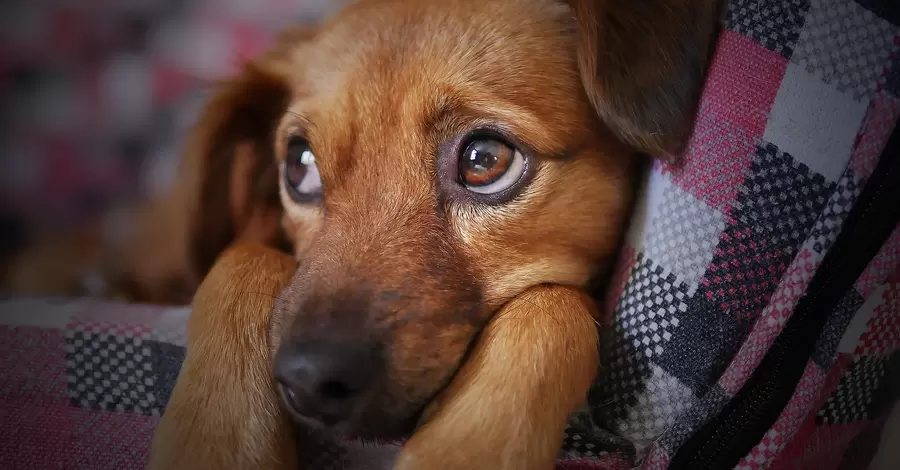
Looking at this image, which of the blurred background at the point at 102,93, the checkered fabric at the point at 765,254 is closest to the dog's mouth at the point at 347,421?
the checkered fabric at the point at 765,254

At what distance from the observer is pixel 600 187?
3.90 feet

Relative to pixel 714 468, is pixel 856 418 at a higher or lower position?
higher

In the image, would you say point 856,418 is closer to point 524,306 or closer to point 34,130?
point 524,306

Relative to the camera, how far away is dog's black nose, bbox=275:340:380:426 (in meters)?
0.91

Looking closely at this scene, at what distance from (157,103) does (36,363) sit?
1479 millimetres

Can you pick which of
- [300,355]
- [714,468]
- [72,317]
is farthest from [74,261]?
[714,468]

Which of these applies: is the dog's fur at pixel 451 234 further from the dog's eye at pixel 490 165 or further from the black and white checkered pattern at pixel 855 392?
the black and white checkered pattern at pixel 855 392

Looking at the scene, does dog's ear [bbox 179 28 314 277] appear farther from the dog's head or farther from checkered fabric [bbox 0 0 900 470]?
checkered fabric [bbox 0 0 900 470]

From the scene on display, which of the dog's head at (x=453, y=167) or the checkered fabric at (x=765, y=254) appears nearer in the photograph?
the checkered fabric at (x=765, y=254)

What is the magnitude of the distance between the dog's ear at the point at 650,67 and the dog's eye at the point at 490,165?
18 cm

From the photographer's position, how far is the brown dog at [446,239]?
932mm

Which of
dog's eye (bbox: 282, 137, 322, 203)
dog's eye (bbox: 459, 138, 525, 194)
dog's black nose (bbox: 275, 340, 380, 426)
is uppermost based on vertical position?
dog's eye (bbox: 459, 138, 525, 194)

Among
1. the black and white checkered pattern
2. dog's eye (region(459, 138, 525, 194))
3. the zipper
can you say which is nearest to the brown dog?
dog's eye (region(459, 138, 525, 194))

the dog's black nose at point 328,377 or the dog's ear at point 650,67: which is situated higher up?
the dog's ear at point 650,67
